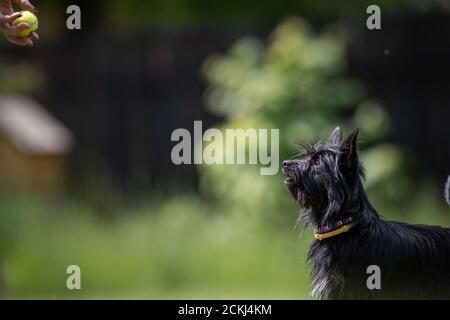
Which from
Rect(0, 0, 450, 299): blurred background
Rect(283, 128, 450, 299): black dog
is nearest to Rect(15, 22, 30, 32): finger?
Rect(283, 128, 450, 299): black dog

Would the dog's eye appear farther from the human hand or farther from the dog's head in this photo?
the human hand

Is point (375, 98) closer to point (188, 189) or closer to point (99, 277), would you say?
point (188, 189)

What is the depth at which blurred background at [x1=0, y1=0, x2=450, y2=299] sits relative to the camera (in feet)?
28.7

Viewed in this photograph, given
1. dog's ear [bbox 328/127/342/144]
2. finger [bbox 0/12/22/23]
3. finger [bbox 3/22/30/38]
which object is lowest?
dog's ear [bbox 328/127/342/144]

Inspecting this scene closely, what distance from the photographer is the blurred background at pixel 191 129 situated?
875cm

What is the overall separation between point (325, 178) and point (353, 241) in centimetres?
30

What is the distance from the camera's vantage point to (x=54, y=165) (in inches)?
438

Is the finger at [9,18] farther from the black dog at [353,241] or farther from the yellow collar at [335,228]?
the yellow collar at [335,228]

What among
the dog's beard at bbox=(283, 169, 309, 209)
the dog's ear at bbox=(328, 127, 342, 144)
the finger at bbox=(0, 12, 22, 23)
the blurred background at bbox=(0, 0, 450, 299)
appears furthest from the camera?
the blurred background at bbox=(0, 0, 450, 299)

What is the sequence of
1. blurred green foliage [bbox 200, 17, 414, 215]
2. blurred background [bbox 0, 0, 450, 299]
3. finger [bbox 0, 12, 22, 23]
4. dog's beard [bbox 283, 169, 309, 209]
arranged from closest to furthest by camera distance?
1. dog's beard [bbox 283, 169, 309, 209]
2. finger [bbox 0, 12, 22, 23]
3. blurred background [bbox 0, 0, 450, 299]
4. blurred green foliage [bbox 200, 17, 414, 215]

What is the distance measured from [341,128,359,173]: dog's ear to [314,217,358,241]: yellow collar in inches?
8.4
